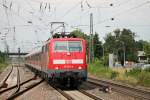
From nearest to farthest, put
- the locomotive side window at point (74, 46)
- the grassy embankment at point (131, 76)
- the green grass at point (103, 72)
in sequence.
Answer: the locomotive side window at point (74, 46) → the grassy embankment at point (131, 76) → the green grass at point (103, 72)

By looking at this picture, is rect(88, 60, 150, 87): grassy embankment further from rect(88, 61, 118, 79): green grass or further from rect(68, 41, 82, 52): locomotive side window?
rect(68, 41, 82, 52): locomotive side window

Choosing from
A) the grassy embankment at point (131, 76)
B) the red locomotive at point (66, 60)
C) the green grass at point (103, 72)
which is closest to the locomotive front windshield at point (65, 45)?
the red locomotive at point (66, 60)

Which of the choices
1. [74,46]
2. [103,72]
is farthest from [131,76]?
[74,46]

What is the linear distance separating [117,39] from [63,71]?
5790 inches

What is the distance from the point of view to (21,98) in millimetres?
20078

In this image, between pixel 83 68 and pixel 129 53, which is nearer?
pixel 83 68

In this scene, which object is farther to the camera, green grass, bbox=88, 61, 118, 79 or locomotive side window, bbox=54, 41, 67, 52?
green grass, bbox=88, 61, 118, 79

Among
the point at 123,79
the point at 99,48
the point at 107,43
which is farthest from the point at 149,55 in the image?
the point at 123,79

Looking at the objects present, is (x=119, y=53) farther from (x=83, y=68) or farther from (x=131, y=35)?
(x=83, y=68)

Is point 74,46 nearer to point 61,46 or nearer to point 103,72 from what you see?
point 61,46

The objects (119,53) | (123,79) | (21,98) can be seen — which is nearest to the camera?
(21,98)

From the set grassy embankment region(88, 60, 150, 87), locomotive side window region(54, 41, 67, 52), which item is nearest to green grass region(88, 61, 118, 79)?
grassy embankment region(88, 60, 150, 87)

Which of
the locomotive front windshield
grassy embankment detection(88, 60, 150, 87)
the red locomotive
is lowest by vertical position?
grassy embankment detection(88, 60, 150, 87)

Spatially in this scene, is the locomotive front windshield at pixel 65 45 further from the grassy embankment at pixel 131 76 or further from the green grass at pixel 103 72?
the green grass at pixel 103 72
